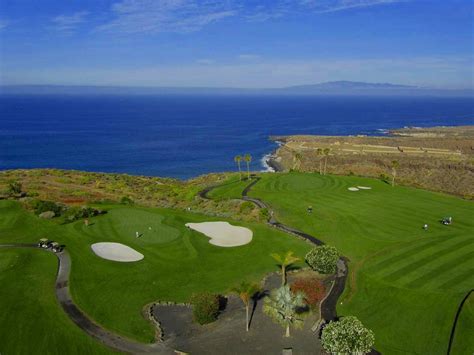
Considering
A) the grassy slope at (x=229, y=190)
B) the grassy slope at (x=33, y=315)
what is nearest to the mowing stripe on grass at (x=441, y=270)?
the grassy slope at (x=33, y=315)

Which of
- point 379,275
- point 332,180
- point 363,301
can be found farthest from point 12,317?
point 332,180

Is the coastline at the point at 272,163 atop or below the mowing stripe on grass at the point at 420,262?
below

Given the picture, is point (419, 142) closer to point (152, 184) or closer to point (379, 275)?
point (152, 184)

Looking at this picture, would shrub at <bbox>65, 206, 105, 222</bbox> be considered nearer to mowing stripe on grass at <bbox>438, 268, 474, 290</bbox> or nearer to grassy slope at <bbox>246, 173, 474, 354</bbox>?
grassy slope at <bbox>246, 173, 474, 354</bbox>

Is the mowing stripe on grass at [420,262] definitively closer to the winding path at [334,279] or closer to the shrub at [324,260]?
the winding path at [334,279]

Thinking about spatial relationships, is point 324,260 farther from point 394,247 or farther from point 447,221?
point 447,221
